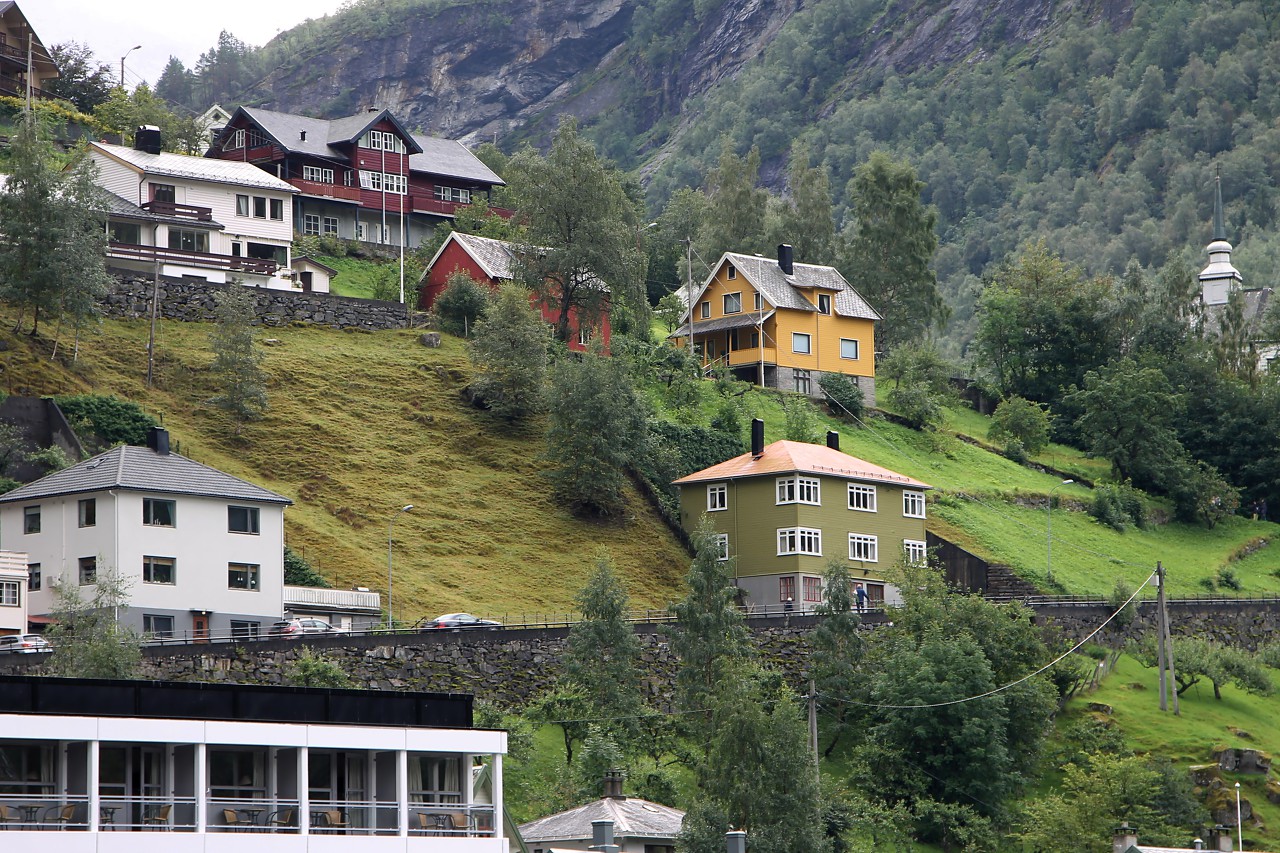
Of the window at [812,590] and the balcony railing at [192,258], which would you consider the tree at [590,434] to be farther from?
the balcony railing at [192,258]

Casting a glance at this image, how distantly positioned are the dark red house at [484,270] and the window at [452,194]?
17.1m

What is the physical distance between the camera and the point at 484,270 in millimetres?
100125

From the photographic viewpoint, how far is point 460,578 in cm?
7538

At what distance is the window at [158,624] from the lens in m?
64.9

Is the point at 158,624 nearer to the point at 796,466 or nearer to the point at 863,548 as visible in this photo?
the point at 796,466

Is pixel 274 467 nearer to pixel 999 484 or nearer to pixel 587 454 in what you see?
pixel 587 454

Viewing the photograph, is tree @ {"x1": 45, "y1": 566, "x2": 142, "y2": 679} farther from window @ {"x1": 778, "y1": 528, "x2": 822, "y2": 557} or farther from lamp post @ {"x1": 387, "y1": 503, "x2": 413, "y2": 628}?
window @ {"x1": 778, "y1": 528, "x2": 822, "y2": 557}

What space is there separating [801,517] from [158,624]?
89.4 feet

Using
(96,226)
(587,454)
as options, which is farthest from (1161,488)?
(96,226)

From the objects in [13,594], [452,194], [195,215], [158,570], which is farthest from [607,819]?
[452,194]

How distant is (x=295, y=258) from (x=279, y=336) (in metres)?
15.5

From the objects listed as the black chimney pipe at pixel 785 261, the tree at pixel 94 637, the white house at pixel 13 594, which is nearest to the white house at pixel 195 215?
the black chimney pipe at pixel 785 261

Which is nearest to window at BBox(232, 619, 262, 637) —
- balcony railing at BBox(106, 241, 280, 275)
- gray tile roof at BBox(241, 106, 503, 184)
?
balcony railing at BBox(106, 241, 280, 275)

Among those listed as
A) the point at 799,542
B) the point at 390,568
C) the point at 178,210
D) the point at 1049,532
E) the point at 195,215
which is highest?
the point at 178,210
